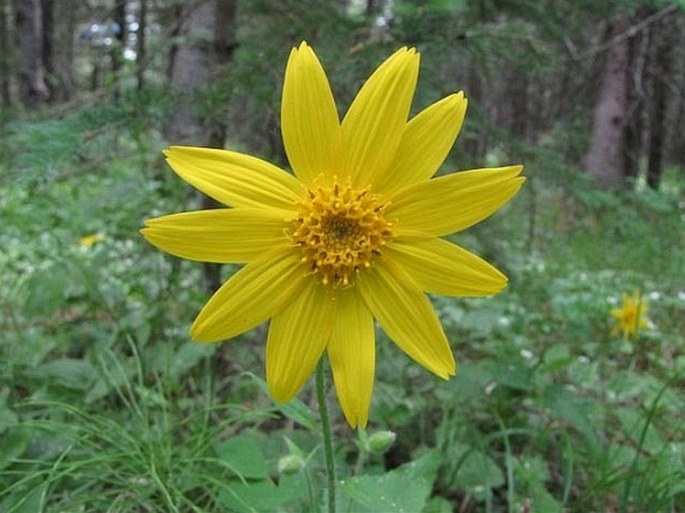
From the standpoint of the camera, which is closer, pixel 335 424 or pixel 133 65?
pixel 335 424

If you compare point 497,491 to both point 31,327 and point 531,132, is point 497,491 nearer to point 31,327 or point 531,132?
point 31,327

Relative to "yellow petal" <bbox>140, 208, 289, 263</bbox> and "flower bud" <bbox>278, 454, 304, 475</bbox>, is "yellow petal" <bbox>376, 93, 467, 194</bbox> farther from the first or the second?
"flower bud" <bbox>278, 454, 304, 475</bbox>

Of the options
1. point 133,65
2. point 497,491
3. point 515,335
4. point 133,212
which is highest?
point 133,65

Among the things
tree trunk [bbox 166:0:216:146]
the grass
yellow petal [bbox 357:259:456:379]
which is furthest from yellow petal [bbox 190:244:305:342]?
tree trunk [bbox 166:0:216:146]

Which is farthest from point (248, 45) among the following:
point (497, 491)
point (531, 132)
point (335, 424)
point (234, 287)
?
point (531, 132)

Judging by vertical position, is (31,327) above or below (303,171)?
below

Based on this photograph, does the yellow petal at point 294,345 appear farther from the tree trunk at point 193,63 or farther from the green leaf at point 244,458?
the tree trunk at point 193,63
